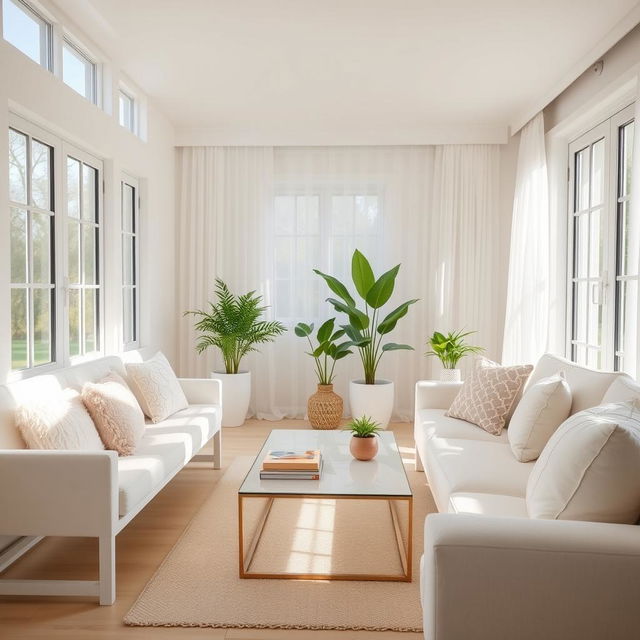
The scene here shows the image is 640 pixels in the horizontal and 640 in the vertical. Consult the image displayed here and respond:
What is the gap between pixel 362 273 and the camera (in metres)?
5.35

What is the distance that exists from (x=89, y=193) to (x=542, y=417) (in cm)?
317

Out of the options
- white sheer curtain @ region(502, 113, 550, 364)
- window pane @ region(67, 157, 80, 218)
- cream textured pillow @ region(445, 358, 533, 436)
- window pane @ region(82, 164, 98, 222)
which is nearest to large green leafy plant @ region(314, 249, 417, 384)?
white sheer curtain @ region(502, 113, 550, 364)

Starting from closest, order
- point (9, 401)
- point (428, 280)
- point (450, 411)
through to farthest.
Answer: point (9, 401), point (450, 411), point (428, 280)

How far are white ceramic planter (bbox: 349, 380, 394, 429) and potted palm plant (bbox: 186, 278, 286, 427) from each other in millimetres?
969

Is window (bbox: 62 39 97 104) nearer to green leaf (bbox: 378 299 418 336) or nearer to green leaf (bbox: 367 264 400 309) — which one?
green leaf (bbox: 367 264 400 309)

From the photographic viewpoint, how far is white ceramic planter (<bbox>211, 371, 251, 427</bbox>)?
5426 millimetres

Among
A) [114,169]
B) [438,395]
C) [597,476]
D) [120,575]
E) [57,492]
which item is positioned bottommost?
[120,575]

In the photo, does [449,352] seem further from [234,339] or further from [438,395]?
[234,339]

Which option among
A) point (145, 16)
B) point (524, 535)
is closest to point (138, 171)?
point (145, 16)

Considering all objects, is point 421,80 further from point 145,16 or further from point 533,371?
point 533,371

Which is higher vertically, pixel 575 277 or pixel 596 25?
pixel 596 25

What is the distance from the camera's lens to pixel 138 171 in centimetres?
486

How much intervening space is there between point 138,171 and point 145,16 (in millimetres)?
1550

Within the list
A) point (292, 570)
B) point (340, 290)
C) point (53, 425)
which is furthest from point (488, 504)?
point (340, 290)
